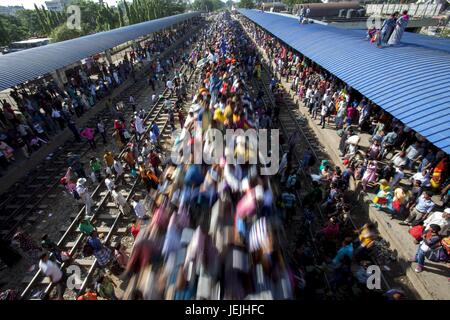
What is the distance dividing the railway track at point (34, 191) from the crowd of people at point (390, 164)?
1103cm

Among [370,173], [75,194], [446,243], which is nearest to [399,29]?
[370,173]

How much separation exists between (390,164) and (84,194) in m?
11.2

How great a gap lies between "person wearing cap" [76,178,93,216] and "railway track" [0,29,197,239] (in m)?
1.98

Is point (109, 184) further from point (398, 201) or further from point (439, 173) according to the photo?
point (439, 173)

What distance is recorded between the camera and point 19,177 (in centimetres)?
1105

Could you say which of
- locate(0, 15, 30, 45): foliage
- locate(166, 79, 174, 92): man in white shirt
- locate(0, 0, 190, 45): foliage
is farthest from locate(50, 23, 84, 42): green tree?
locate(166, 79, 174, 92): man in white shirt

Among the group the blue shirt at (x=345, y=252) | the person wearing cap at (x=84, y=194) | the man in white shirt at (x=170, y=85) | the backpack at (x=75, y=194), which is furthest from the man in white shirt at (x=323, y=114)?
the backpack at (x=75, y=194)

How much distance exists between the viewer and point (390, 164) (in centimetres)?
905

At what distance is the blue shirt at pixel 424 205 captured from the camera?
6.93 metres

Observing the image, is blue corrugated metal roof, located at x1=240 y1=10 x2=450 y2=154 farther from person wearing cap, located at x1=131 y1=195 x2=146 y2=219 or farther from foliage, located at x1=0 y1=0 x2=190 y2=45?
foliage, located at x1=0 y1=0 x2=190 y2=45

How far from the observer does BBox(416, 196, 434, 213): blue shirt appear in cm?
693

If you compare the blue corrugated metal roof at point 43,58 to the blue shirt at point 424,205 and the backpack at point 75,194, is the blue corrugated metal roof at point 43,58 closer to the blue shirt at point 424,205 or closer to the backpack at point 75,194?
the backpack at point 75,194

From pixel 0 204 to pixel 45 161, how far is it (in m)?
3.01

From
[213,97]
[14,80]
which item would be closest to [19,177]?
[14,80]
